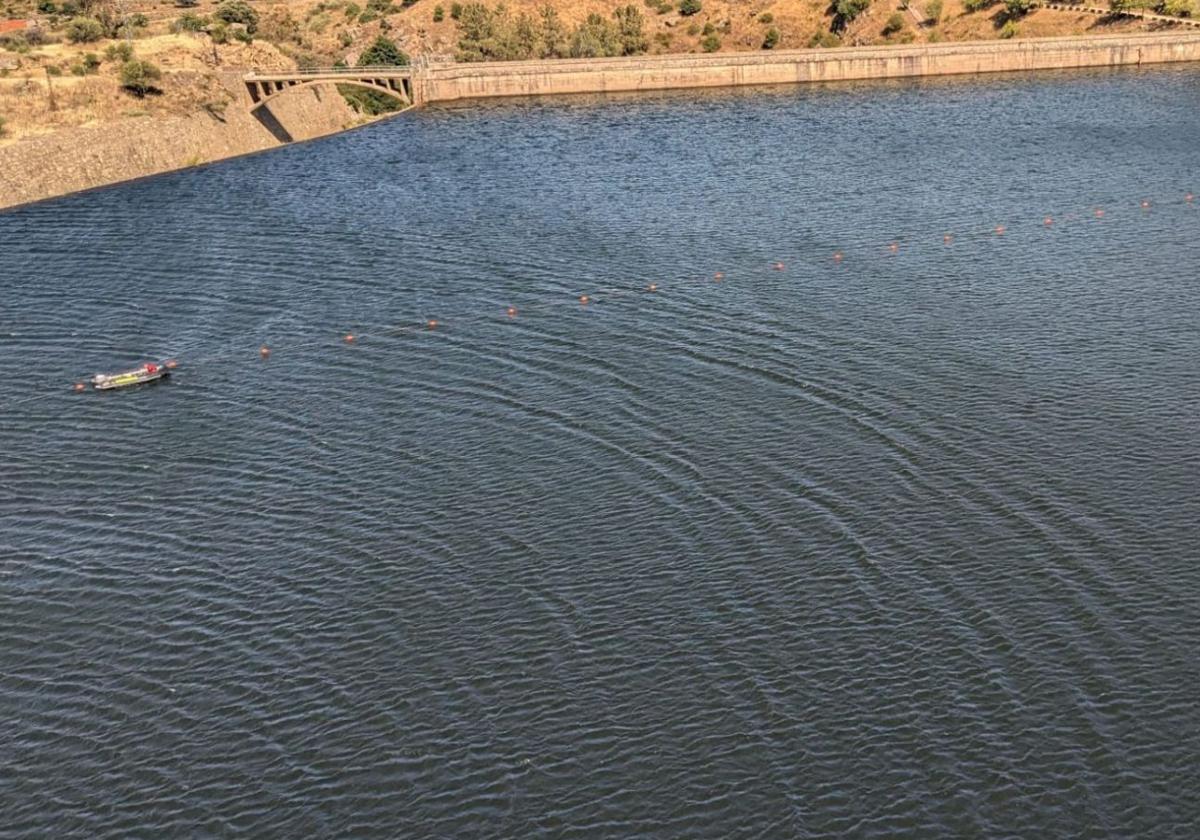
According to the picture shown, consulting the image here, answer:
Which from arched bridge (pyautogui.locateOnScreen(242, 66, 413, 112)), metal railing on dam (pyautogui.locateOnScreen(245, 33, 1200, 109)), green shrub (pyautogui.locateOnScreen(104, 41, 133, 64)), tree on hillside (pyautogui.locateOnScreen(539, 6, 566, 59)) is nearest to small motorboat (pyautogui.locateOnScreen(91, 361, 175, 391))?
arched bridge (pyautogui.locateOnScreen(242, 66, 413, 112))

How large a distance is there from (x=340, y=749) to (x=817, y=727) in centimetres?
1442

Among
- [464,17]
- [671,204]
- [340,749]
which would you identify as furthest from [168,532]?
[464,17]

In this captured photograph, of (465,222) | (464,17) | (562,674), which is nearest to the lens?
(562,674)

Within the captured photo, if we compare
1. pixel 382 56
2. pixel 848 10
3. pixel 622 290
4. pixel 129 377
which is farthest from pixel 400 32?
pixel 129 377

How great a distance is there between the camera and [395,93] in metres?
154

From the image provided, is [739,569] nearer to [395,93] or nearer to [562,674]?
[562,674]

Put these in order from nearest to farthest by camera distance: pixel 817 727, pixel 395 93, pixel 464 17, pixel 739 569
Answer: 1. pixel 817 727
2. pixel 739 569
3. pixel 395 93
4. pixel 464 17

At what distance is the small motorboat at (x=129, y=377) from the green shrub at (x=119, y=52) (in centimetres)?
8090

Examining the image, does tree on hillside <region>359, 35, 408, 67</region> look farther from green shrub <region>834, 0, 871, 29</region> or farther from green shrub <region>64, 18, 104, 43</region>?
green shrub <region>834, 0, 871, 29</region>

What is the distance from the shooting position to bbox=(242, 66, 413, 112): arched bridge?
136 metres

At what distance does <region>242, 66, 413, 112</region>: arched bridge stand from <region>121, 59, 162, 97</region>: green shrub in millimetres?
10750

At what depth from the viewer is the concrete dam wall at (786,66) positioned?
153 metres

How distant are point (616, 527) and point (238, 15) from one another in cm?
14341

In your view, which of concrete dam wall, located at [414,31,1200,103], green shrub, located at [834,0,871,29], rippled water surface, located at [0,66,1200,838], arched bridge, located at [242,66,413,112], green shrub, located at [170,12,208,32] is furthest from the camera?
green shrub, located at [834,0,871,29]
